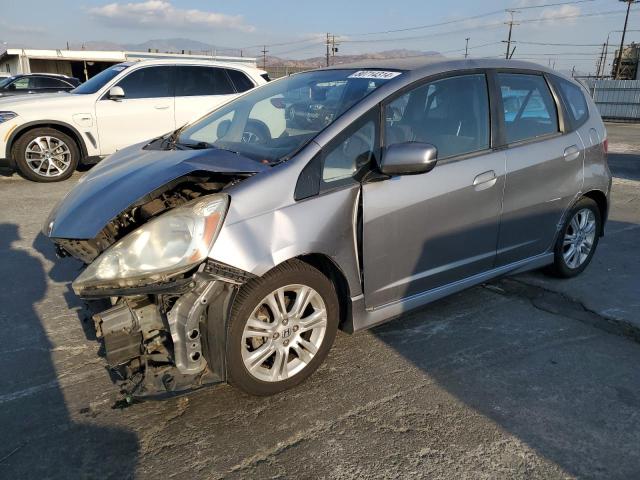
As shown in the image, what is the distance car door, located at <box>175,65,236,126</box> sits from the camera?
875cm

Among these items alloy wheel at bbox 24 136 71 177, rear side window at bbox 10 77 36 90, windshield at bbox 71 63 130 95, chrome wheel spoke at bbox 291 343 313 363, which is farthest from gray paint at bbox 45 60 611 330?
rear side window at bbox 10 77 36 90

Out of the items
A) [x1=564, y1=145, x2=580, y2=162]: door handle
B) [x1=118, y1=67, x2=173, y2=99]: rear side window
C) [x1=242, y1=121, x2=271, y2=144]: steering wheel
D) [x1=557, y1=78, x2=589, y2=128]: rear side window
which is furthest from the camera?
[x1=118, y1=67, x2=173, y2=99]: rear side window

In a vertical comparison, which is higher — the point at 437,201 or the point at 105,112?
the point at 105,112

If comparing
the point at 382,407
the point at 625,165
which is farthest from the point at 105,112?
the point at 625,165

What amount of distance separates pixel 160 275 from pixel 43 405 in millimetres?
1071

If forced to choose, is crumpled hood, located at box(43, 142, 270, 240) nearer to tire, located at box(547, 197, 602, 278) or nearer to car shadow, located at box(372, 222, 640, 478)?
car shadow, located at box(372, 222, 640, 478)

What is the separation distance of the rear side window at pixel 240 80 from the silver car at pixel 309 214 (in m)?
5.39

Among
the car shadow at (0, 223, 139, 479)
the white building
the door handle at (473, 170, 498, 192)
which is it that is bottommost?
the car shadow at (0, 223, 139, 479)

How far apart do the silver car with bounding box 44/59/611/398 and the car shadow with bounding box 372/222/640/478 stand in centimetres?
33

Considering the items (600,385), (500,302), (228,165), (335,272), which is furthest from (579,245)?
(228,165)

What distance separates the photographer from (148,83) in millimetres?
8539

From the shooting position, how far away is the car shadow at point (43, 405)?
91.0 inches

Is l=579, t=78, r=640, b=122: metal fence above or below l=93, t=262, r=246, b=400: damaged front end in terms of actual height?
above

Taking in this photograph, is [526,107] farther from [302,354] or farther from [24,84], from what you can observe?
[24,84]
